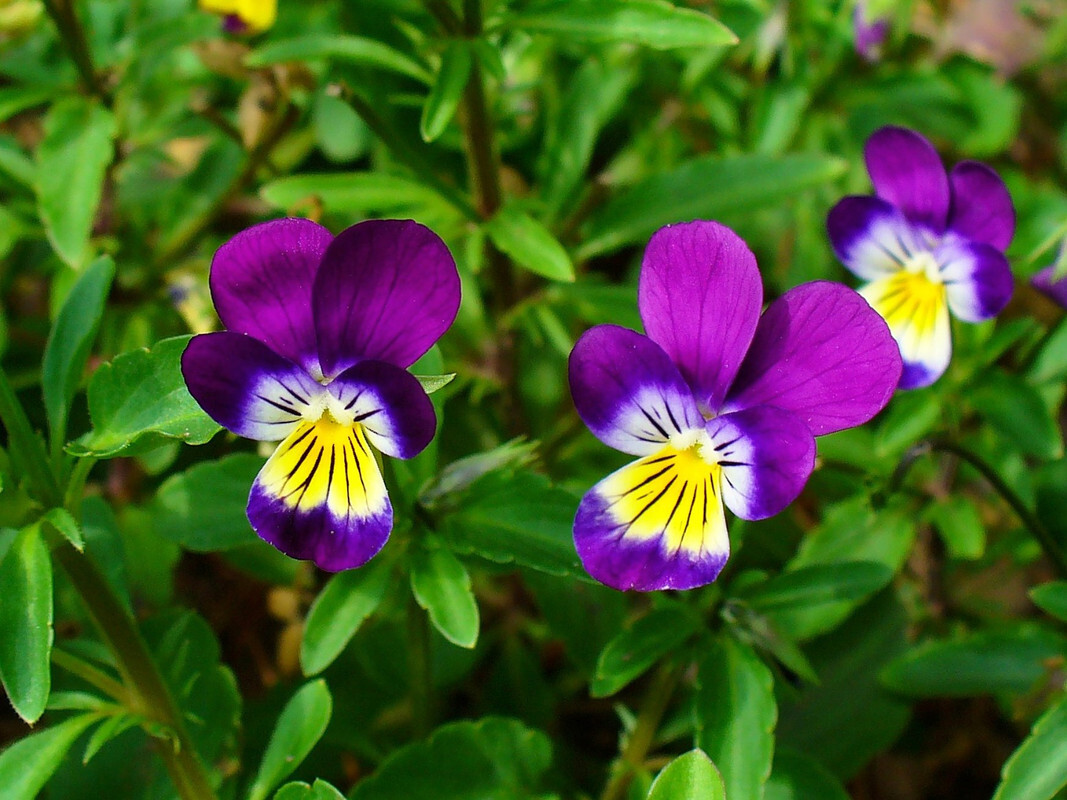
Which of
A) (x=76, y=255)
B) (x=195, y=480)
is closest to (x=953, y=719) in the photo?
(x=195, y=480)

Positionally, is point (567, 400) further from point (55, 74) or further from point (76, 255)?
point (55, 74)

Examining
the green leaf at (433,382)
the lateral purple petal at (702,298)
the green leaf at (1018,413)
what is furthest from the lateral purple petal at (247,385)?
the green leaf at (1018,413)

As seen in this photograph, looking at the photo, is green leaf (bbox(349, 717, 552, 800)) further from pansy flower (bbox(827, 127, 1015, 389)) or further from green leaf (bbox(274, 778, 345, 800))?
pansy flower (bbox(827, 127, 1015, 389))

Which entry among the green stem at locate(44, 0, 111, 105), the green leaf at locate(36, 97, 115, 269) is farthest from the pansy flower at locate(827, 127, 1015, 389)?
the green stem at locate(44, 0, 111, 105)

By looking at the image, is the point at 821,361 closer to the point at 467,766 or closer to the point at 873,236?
the point at 873,236

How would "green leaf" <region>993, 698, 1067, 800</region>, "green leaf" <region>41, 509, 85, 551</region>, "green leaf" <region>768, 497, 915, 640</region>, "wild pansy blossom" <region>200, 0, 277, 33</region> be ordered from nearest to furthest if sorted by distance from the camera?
1. "green leaf" <region>41, 509, 85, 551</region>
2. "green leaf" <region>993, 698, 1067, 800</region>
3. "green leaf" <region>768, 497, 915, 640</region>
4. "wild pansy blossom" <region>200, 0, 277, 33</region>
